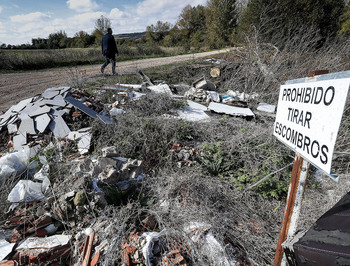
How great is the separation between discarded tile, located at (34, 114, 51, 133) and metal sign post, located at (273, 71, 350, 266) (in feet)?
15.0

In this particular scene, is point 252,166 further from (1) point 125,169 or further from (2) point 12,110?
(2) point 12,110

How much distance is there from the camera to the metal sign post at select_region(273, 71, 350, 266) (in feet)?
3.34

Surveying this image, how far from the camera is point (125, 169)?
9.30ft

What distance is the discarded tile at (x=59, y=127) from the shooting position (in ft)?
14.0

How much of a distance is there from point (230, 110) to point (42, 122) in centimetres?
453

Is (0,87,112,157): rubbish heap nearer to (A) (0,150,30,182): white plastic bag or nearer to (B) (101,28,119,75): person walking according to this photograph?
(A) (0,150,30,182): white plastic bag

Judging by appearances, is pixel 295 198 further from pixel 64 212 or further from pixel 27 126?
pixel 27 126

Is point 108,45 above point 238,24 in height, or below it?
below

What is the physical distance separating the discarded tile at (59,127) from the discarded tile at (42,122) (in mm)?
95

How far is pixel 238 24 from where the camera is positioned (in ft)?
61.5

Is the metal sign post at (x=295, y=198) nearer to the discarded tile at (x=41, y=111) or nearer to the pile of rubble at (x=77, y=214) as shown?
the pile of rubble at (x=77, y=214)

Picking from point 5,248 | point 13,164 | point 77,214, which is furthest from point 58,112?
point 5,248

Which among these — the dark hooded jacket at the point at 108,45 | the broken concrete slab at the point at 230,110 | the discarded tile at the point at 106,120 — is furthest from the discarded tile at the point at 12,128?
the dark hooded jacket at the point at 108,45

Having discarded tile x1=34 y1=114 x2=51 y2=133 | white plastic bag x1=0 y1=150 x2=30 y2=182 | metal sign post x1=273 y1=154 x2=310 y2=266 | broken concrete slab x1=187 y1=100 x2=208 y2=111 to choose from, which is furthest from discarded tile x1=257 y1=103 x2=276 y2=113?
white plastic bag x1=0 y1=150 x2=30 y2=182
